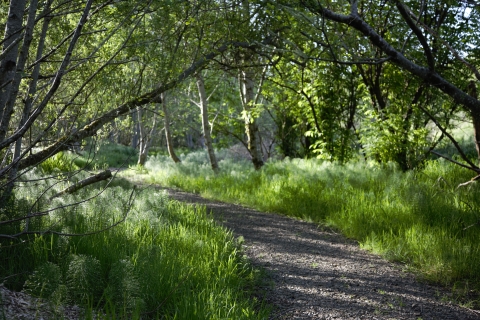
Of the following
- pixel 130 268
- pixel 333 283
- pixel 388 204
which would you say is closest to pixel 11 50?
pixel 130 268

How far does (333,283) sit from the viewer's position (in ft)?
13.8

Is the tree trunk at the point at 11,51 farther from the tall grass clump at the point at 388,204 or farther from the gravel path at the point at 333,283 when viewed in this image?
the tall grass clump at the point at 388,204

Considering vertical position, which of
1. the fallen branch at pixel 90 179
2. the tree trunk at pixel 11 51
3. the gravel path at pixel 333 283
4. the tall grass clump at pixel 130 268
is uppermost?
the tree trunk at pixel 11 51

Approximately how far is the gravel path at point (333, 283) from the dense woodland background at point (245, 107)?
0.36 meters

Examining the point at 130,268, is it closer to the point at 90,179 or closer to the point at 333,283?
the point at 333,283

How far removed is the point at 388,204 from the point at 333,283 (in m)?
2.19

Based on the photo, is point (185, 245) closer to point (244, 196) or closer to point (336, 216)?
point (336, 216)

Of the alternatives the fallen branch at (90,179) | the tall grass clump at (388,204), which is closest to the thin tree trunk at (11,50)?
the fallen branch at (90,179)

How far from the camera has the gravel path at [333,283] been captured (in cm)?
359

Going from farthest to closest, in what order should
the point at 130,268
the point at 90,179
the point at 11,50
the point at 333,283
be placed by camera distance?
the point at 90,179 < the point at 333,283 < the point at 130,268 < the point at 11,50

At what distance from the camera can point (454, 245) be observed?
459 centimetres

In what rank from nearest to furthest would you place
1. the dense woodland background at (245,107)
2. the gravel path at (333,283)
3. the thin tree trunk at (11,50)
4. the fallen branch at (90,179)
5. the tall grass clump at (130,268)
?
the thin tree trunk at (11,50) < the tall grass clump at (130,268) < the dense woodland background at (245,107) < the gravel path at (333,283) < the fallen branch at (90,179)

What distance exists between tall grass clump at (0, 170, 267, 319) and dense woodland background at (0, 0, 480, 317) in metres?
0.03

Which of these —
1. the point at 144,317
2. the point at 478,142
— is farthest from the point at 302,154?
the point at 144,317
